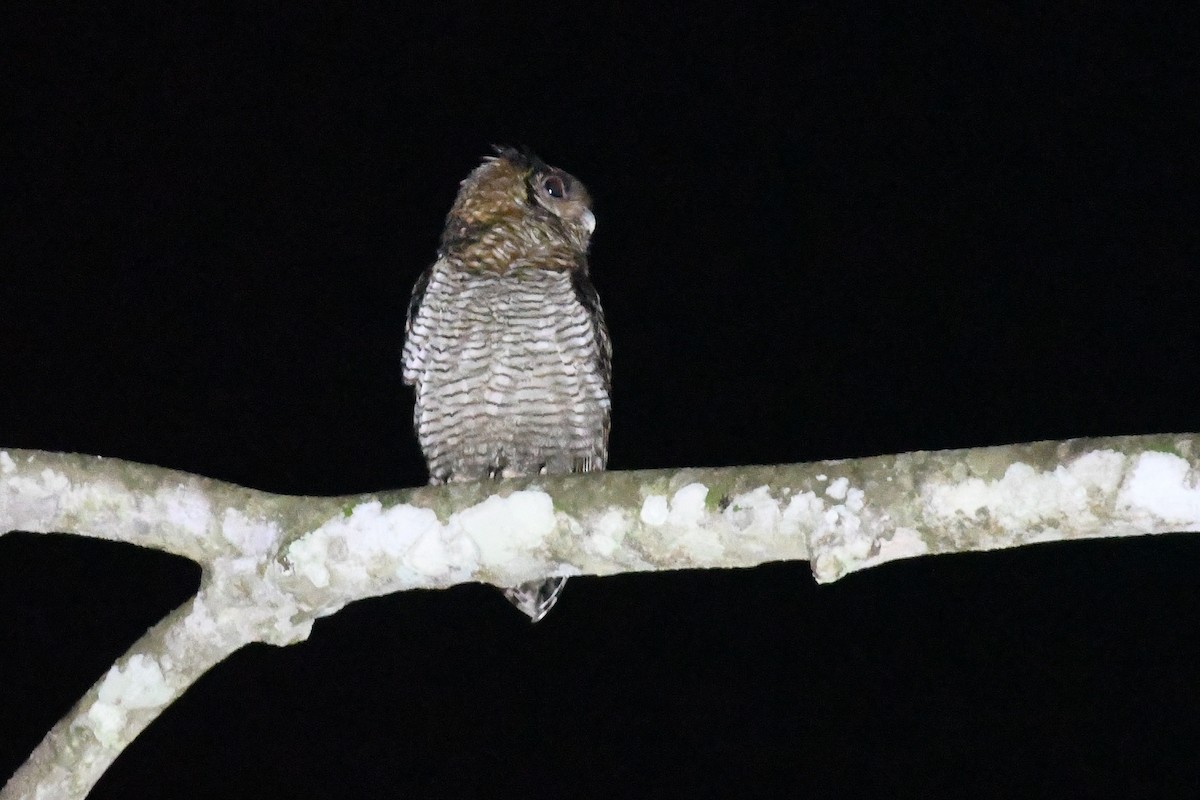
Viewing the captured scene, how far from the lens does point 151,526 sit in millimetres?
2221

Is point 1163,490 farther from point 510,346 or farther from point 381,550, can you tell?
point 510,346

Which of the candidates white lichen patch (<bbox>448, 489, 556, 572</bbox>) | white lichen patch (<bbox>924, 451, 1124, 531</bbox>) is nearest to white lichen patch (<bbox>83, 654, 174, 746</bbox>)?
white lichen patch (<bbox>448, 489, 556, 572</bbox>)

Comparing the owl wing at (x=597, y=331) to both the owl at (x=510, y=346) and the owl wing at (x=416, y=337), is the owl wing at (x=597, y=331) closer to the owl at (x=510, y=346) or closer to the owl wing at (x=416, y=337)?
the owl at (x=510, y=346)

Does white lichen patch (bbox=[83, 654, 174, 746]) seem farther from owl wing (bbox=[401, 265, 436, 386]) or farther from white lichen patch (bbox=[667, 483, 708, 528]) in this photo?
owl wing (bbox=[401, 265, 436, 386])

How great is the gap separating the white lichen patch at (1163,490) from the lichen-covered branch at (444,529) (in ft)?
0.26

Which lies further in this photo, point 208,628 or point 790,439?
point 790,439

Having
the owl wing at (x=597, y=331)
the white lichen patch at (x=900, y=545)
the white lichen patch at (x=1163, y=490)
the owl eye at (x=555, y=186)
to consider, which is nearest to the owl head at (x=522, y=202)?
the owl eye at (x=555, y=186)

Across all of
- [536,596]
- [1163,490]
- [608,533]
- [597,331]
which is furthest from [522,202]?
[1163,490]

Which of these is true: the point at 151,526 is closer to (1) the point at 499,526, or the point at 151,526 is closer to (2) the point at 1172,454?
(1) the point at 499,526

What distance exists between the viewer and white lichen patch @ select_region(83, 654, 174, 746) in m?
2.19

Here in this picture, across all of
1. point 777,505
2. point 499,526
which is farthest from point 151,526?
point 777,505

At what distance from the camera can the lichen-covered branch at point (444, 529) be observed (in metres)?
1.81

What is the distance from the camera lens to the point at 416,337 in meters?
3.54

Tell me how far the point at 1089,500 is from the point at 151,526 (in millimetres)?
1468
